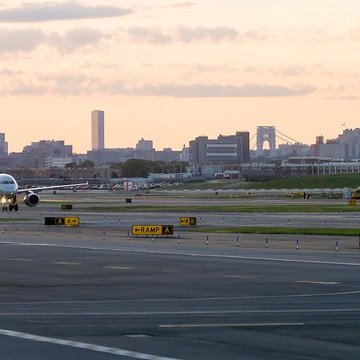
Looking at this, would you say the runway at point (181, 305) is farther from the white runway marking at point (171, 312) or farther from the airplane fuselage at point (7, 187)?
the airplane fuselage at point (7, 187)

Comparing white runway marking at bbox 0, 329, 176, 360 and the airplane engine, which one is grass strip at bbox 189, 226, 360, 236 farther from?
the airplane engine

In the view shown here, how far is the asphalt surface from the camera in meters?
28.7

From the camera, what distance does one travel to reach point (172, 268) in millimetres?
54438

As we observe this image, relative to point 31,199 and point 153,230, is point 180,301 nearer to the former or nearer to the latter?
point 153,230

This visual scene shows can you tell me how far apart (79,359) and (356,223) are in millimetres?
72358

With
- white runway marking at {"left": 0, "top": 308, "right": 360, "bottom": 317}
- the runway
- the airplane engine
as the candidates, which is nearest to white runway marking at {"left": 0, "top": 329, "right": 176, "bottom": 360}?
the runway

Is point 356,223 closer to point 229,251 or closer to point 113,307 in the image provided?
point 229,251

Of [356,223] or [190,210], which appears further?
[190,210]

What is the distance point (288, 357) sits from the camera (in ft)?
88.6

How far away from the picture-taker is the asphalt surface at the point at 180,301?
28688mm

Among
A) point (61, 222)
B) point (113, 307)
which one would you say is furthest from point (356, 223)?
point (113, 307)

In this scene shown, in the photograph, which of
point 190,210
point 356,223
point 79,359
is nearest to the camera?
point 79,359

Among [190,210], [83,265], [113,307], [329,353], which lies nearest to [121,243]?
[83,265]

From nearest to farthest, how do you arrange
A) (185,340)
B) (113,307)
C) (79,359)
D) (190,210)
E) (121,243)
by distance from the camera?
(79,359), (185,340), (113,307), (121,243), (190,210)
